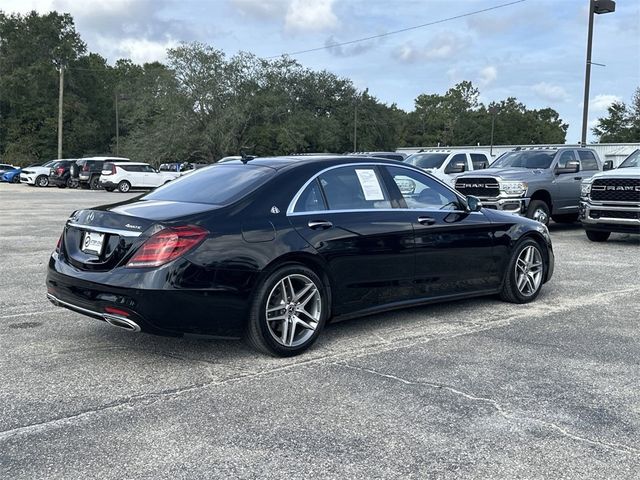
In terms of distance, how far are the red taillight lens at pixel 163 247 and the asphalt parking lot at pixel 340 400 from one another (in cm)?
82

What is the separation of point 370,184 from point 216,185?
1.36 meters

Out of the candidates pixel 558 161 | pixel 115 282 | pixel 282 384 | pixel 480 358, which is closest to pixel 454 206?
pixel 480 358

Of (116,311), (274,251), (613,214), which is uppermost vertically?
(274,251)

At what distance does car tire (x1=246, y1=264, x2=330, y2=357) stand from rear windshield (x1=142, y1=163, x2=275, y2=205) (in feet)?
2.40

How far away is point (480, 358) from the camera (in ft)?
16.8

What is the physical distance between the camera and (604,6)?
21.6 m

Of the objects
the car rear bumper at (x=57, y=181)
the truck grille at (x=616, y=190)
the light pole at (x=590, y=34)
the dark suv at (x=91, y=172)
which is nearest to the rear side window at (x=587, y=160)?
the truck grille at (x=616, y=190)

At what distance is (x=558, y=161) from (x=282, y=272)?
11299mm

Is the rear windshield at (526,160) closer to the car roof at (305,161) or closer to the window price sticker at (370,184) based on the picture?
the car roof at (305,161)

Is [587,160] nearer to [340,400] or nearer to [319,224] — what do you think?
[319,224]

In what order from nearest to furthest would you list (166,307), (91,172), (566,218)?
(166,307)
(566,218)
(91,172)

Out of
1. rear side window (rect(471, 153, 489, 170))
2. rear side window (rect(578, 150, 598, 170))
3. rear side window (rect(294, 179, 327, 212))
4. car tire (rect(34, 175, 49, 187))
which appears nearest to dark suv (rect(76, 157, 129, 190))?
car tire (rect(34, 175, 49, 187))

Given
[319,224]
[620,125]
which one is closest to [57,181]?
[319,224]

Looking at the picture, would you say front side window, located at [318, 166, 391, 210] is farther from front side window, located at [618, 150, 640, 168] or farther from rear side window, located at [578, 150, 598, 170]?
rear side window, located at [578, 150, 598, 170]
